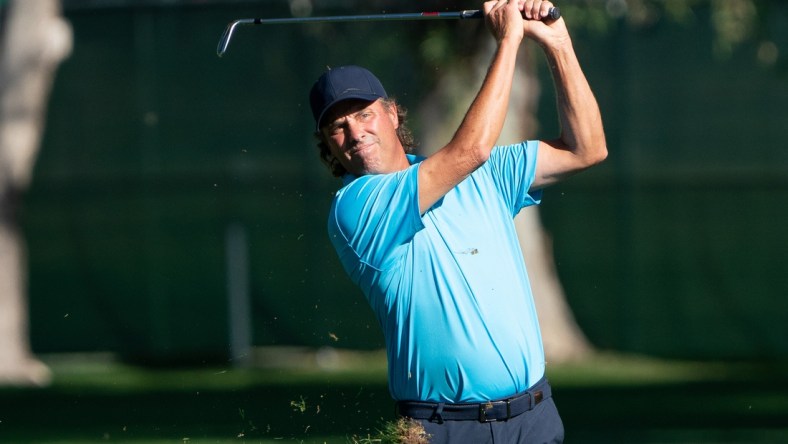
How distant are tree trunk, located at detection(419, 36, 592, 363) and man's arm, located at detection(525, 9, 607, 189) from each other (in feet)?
30.4

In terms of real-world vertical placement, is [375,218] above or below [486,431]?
above

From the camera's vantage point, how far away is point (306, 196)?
15.8 meters

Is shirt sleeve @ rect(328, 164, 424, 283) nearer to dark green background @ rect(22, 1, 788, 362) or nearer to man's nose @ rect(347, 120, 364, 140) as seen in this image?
man's nose @ rect(347, 120, 364, 140)

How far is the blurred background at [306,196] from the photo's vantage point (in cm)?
1538

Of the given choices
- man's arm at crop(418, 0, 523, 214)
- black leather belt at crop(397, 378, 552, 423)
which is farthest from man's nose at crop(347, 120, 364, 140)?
black leather belt at crop(397, 378, 552, 423)

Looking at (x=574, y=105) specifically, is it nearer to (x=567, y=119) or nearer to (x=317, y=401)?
(x=567, y=119)

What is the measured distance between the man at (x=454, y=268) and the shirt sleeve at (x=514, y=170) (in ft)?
0.08

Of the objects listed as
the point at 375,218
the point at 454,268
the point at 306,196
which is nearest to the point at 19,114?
the point at 306,196

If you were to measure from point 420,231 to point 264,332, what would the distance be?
1055cm

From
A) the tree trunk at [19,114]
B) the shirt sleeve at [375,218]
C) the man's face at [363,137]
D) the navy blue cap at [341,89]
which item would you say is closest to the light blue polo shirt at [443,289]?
the shirt sleeve at [375,218]

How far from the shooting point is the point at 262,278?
15.6m

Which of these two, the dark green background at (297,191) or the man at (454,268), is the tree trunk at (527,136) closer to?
the dark green background at (297,191)

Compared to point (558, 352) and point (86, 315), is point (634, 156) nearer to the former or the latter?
point (558, 352)

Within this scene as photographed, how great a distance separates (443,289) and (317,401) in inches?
277
